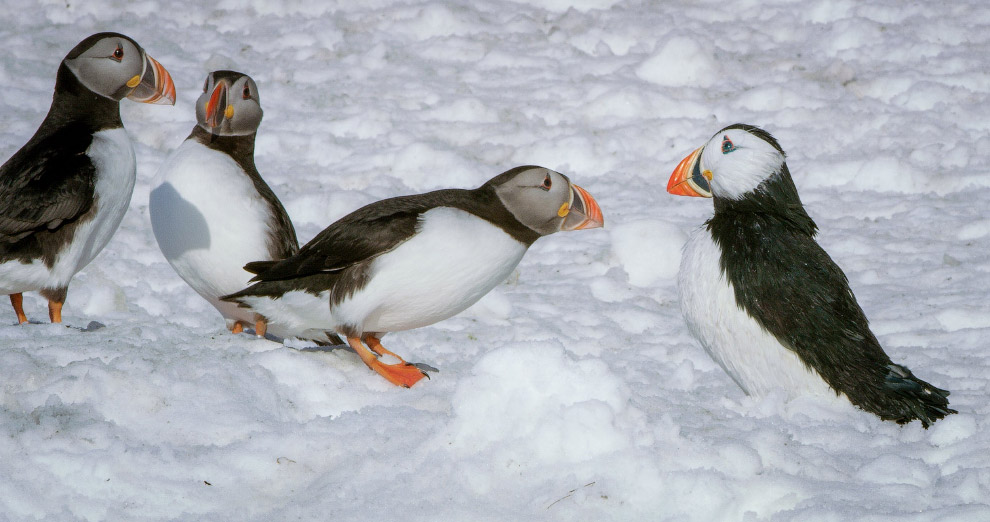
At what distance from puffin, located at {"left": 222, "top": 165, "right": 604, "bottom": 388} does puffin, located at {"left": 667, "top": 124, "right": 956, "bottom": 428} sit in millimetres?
A: 623

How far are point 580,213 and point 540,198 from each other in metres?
0.25

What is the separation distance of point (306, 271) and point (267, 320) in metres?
0.57

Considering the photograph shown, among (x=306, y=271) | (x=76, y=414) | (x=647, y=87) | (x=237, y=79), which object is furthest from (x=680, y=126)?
(x=76, y=414)

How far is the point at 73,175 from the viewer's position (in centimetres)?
482

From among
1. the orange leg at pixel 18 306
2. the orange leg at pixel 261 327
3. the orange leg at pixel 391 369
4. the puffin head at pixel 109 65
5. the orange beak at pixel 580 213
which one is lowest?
the orange leg at pixel 18 306

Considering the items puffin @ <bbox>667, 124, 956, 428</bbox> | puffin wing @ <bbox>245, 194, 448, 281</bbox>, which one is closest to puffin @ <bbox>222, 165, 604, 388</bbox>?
puffin wing @ <bbox>245, 194, 448, 281</bbox>

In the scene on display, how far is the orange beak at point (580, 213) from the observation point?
4.61m

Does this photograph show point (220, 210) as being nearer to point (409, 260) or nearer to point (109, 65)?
point (109, 65)

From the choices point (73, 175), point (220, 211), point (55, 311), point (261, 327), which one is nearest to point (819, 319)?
point (261, 327)

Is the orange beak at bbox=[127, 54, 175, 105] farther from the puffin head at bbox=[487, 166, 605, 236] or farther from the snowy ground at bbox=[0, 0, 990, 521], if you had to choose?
the puffin head at bbox=[487, 166, 605, 236]

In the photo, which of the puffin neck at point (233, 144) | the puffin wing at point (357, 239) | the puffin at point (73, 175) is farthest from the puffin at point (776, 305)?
the puffin at point (73, 175)

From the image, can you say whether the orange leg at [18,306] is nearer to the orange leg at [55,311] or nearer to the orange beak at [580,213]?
the orange leg at [55,311]

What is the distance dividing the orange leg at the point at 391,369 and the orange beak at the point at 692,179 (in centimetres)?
185

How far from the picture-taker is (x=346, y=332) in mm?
4277
